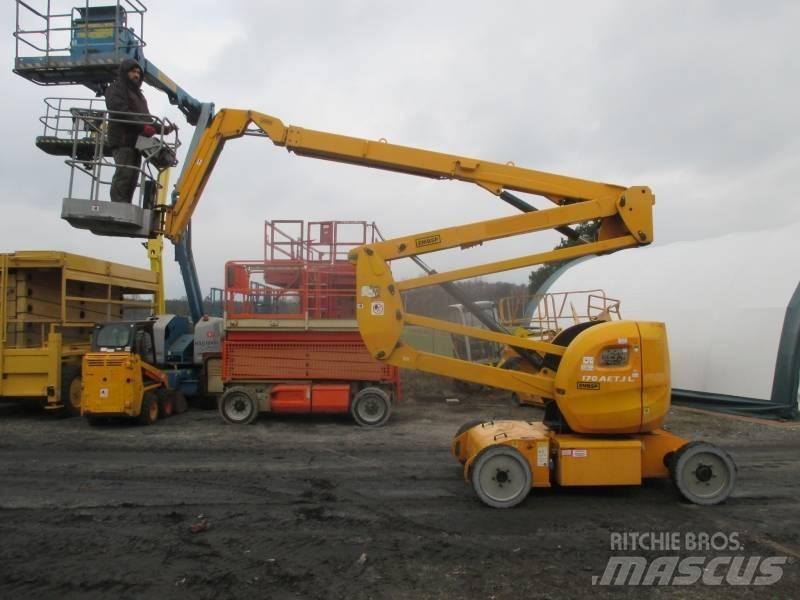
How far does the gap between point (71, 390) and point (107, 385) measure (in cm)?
214

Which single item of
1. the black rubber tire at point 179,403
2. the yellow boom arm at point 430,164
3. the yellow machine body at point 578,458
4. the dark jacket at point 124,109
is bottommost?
the black rubber tire at point 179,403

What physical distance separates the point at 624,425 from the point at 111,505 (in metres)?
5.90

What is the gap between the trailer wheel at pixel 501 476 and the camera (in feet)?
21.0

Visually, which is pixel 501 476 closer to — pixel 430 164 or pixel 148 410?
pixel 430 164

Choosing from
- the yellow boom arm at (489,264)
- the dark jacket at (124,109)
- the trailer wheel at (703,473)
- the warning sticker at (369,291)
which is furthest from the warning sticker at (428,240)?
the dark jacket at (124,109)

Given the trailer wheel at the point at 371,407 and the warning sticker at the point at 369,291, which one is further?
the trailer wheel at the point at 371,407

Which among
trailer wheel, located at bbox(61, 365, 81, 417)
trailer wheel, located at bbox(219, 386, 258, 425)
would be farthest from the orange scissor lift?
trailer wheel, located at bbox(61, 365, 81, 417)

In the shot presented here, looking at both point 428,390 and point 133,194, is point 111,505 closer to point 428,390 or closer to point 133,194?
point 133,194

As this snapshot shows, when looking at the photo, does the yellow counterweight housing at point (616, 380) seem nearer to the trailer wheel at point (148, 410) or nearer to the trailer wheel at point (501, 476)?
the trailer wheel at point (501, 476)

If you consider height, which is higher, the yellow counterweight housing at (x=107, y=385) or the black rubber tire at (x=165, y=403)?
the yellow counterweight housing at (x=107, y=385)

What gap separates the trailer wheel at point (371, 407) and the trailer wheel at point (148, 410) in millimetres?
4265

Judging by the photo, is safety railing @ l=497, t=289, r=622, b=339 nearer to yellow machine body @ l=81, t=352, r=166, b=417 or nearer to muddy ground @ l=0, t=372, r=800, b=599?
muddy ground @ l=0, t=372, r=800, b=599

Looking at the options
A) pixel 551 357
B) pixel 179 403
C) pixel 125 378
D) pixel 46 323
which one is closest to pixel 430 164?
pixel 551 357

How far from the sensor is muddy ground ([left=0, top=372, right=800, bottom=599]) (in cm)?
462
